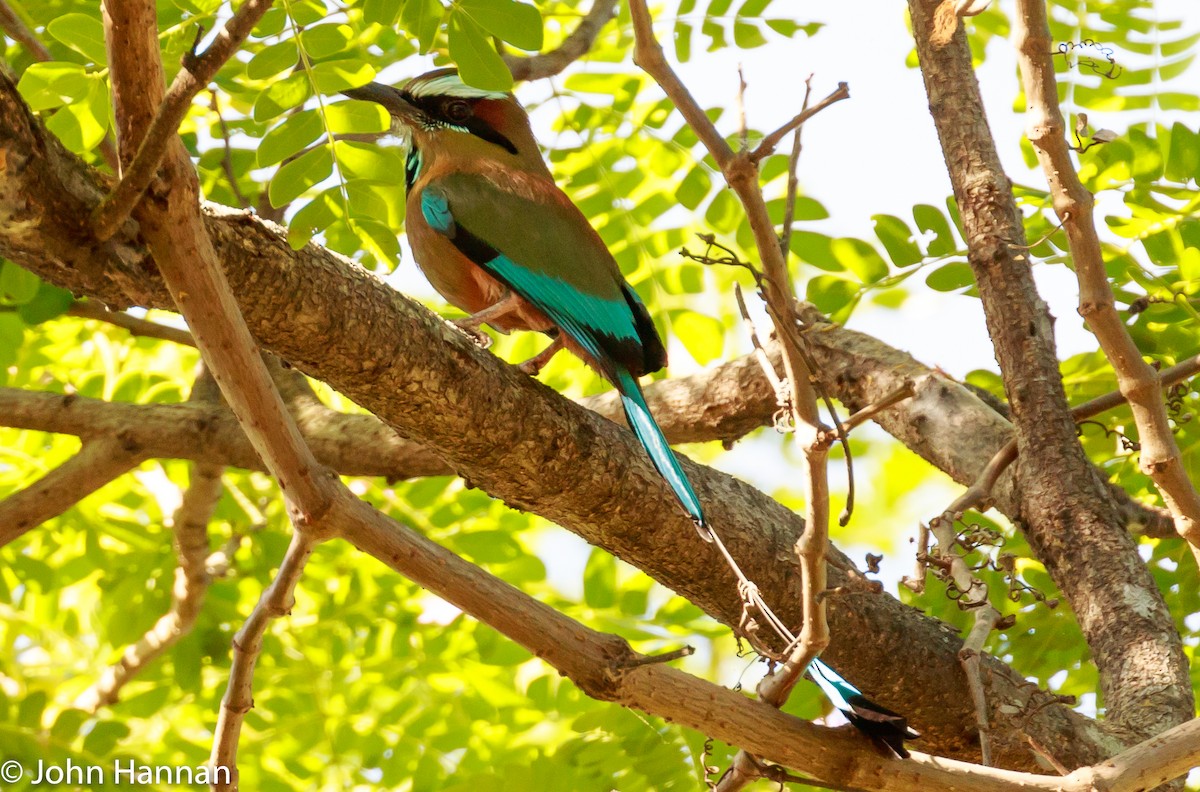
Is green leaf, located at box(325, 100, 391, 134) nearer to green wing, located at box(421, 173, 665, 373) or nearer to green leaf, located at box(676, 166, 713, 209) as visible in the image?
green wing, located at box(421, 173, 665, 373)

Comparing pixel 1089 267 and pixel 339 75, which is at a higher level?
pixel 339 75

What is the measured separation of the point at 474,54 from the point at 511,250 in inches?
33.6

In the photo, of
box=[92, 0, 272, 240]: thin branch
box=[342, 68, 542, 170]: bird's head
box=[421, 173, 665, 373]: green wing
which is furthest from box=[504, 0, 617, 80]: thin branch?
box=[92, 0, 272, 240]: thin branch

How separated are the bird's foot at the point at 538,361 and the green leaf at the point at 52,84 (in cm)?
122

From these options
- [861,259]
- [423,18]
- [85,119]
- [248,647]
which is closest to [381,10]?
[423,18]

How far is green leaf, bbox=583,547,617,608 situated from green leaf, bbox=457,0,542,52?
1786 mm

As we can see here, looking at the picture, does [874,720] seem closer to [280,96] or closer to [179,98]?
[179,98]

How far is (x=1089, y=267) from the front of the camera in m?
2.35

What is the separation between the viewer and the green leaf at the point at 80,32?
2629mm

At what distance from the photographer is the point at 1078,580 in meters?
3.05

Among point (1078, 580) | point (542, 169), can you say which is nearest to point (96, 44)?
point (542, 169)

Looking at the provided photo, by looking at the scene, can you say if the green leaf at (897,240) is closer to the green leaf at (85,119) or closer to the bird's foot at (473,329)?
the bird's foot at (473,329)

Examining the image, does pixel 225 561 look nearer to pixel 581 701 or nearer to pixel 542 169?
pixel 581 701

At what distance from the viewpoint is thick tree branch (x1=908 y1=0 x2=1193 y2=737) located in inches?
113
